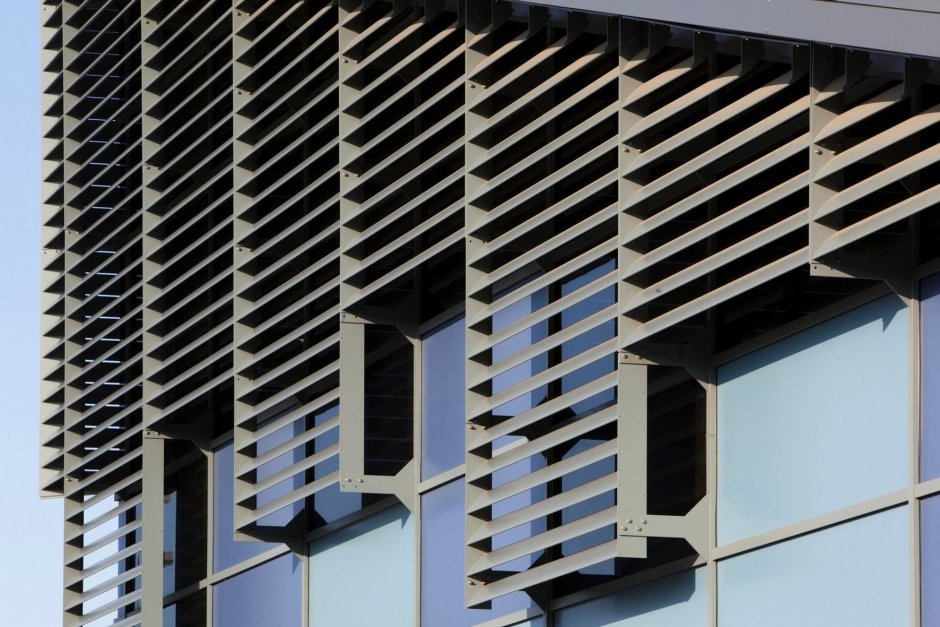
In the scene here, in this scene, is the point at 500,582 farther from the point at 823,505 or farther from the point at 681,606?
the point at 823,505

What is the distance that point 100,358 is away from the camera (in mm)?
17938

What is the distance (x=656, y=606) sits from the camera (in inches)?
425

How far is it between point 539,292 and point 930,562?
12.3 ft

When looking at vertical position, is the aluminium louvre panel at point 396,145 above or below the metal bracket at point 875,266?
above

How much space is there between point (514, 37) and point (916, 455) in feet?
14.6

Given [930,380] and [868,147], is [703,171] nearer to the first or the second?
[868,147]

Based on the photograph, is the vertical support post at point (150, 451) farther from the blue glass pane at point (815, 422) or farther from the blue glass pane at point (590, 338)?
the blue glass pane at point (815, 422)

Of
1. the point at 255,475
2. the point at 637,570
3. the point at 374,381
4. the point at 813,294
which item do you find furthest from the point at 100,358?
the point at 813,294

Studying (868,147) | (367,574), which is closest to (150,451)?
(367,574)

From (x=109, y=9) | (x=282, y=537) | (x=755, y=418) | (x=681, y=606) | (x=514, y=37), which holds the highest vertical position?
(x=109, y=9)

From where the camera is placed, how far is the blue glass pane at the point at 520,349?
12.2m

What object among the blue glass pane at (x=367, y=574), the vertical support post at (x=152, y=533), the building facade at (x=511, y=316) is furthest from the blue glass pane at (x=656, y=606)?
the vertical support post at (x=152, y=533)

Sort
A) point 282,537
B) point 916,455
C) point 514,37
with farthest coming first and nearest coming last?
point 282,537 < point 514,37 < point 916,455

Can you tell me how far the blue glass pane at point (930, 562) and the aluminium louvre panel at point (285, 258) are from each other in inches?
225
